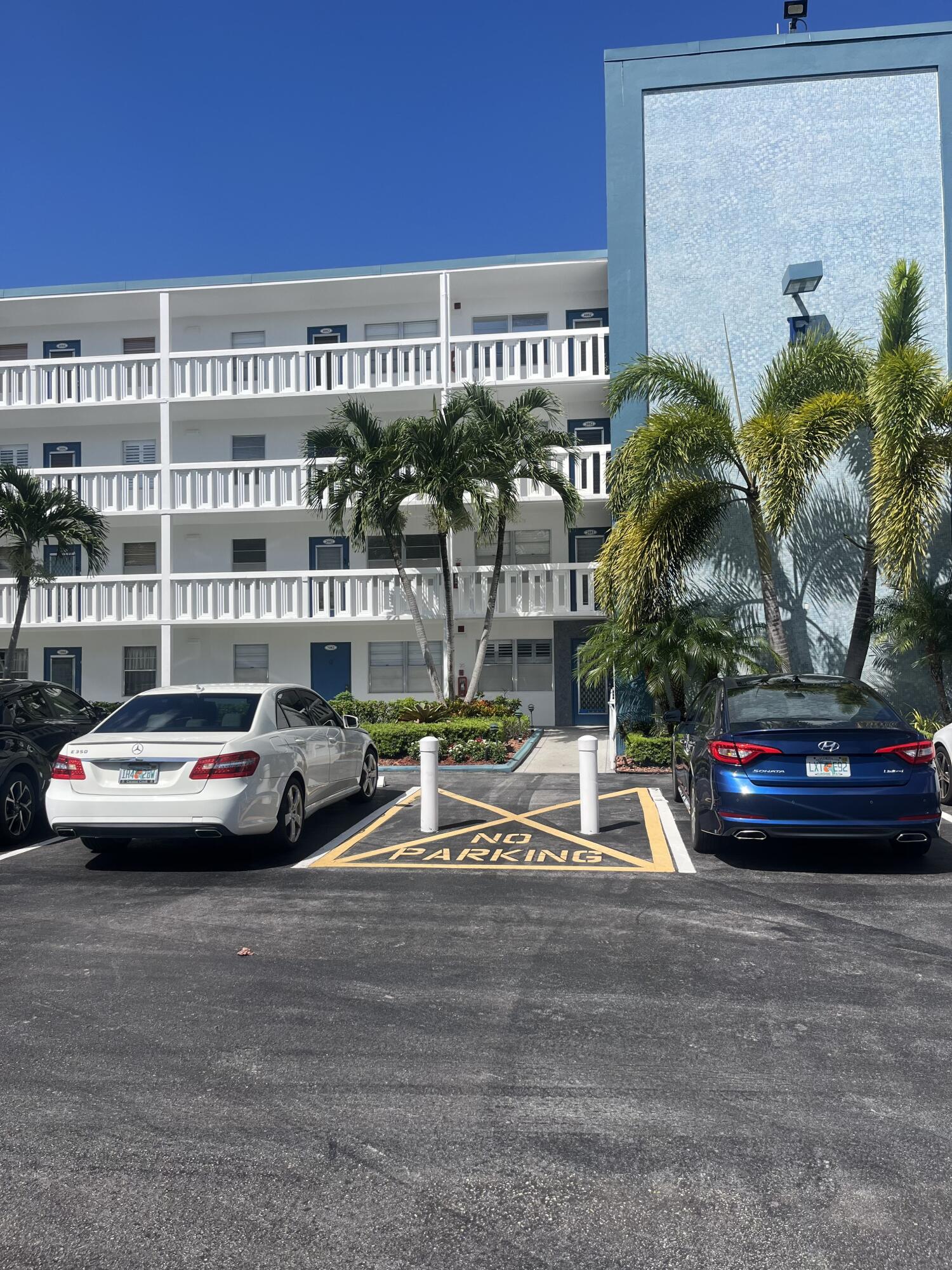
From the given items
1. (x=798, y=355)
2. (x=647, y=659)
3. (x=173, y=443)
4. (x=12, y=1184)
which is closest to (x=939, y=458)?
(x=798, y=355)

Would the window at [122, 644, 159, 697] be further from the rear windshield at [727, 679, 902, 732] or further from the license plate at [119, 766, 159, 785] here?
the rear windshield at [727, 679, 902, 732]

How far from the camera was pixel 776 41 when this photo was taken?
62.0 ft

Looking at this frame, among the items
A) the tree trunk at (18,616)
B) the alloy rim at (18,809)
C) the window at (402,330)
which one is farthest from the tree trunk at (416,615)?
the alloy rim at (18,809)

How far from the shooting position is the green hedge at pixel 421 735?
16.0 m

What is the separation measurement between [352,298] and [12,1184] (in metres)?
23.5

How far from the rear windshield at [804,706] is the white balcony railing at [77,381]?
61.5ft

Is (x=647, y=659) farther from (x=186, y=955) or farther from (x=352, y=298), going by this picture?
(x=352, y=298)

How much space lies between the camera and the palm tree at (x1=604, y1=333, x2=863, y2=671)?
14.4 meters

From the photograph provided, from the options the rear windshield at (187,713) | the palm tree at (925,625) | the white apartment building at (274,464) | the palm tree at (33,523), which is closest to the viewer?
the rear windshield at (187,713)

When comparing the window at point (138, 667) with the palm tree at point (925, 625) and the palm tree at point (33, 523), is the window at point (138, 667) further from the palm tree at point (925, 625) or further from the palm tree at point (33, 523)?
the palm tree at point (925, 625)

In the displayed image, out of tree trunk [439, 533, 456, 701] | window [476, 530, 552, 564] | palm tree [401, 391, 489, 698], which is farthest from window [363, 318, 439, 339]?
tree trunk [439, 533, 456, 701]

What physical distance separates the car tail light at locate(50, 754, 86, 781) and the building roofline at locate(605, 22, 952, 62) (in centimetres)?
1757

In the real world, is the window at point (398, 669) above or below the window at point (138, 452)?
below

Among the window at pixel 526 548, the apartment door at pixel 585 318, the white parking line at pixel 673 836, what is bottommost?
the white parking line at pixel 673 836
